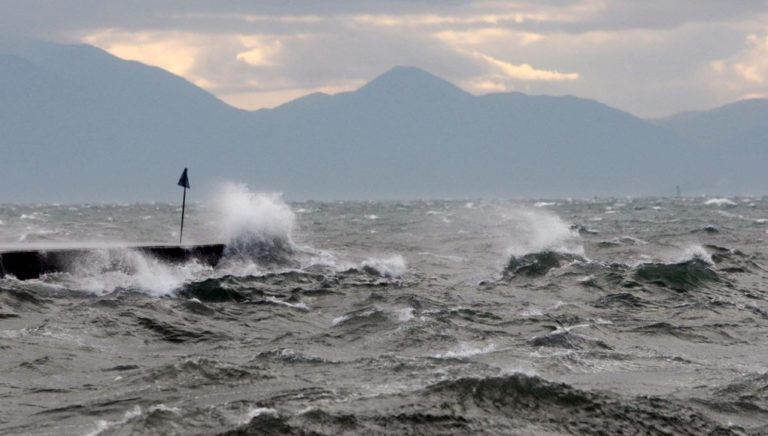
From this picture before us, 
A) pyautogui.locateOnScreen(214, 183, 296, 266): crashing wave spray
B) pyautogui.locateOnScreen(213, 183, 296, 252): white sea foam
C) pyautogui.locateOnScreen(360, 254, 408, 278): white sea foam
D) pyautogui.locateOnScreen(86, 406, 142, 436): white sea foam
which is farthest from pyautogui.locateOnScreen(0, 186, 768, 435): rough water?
pyautogui.locateOnScreen(213, 183, 296, 252): white sea foam

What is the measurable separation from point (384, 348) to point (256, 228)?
16479 mm

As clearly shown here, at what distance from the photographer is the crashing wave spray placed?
92.5 feet

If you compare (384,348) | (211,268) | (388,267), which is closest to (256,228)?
(211,268)

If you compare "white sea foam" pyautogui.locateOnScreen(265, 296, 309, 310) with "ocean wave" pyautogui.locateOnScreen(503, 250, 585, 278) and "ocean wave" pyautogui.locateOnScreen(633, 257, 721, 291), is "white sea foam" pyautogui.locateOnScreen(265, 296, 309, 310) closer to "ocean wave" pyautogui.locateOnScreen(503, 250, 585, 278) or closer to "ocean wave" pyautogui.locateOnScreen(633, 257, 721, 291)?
"ocean wave" pyautogui.locateOnScreen(503, 250, 585, 278)

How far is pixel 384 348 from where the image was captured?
1382 cm

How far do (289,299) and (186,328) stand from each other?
429cm

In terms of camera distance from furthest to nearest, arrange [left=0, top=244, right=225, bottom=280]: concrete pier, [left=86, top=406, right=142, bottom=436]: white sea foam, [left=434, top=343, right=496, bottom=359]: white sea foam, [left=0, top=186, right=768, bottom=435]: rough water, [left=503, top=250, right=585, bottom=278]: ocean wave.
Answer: [left=503, top=250, right=585, bottom=278]: ocean wave
[left=0, top=244, right=225, bottom=280]: concrete pier
[left=434, top=343, right=496, bottom=359]: white sea foam
[left=0, top=186, right=768, bottom=435]: rough water
[left=86, top=406, right=142, bottom=436]: white sea foam

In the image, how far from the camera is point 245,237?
29.1 meters

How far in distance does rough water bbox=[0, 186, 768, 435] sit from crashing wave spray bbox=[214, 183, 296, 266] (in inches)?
37.9

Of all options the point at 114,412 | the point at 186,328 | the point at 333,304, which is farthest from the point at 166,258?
the point at 114,412

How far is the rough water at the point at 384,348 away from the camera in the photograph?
1003cm

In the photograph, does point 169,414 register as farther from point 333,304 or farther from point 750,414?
point 333,304

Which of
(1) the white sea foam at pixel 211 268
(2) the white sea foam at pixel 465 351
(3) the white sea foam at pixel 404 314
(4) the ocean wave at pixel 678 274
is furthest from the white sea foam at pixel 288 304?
(4) the ocean wave at pixel 678 274

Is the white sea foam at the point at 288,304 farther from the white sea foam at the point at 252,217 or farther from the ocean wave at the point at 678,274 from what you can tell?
the white sea foam at the point at 252,217
